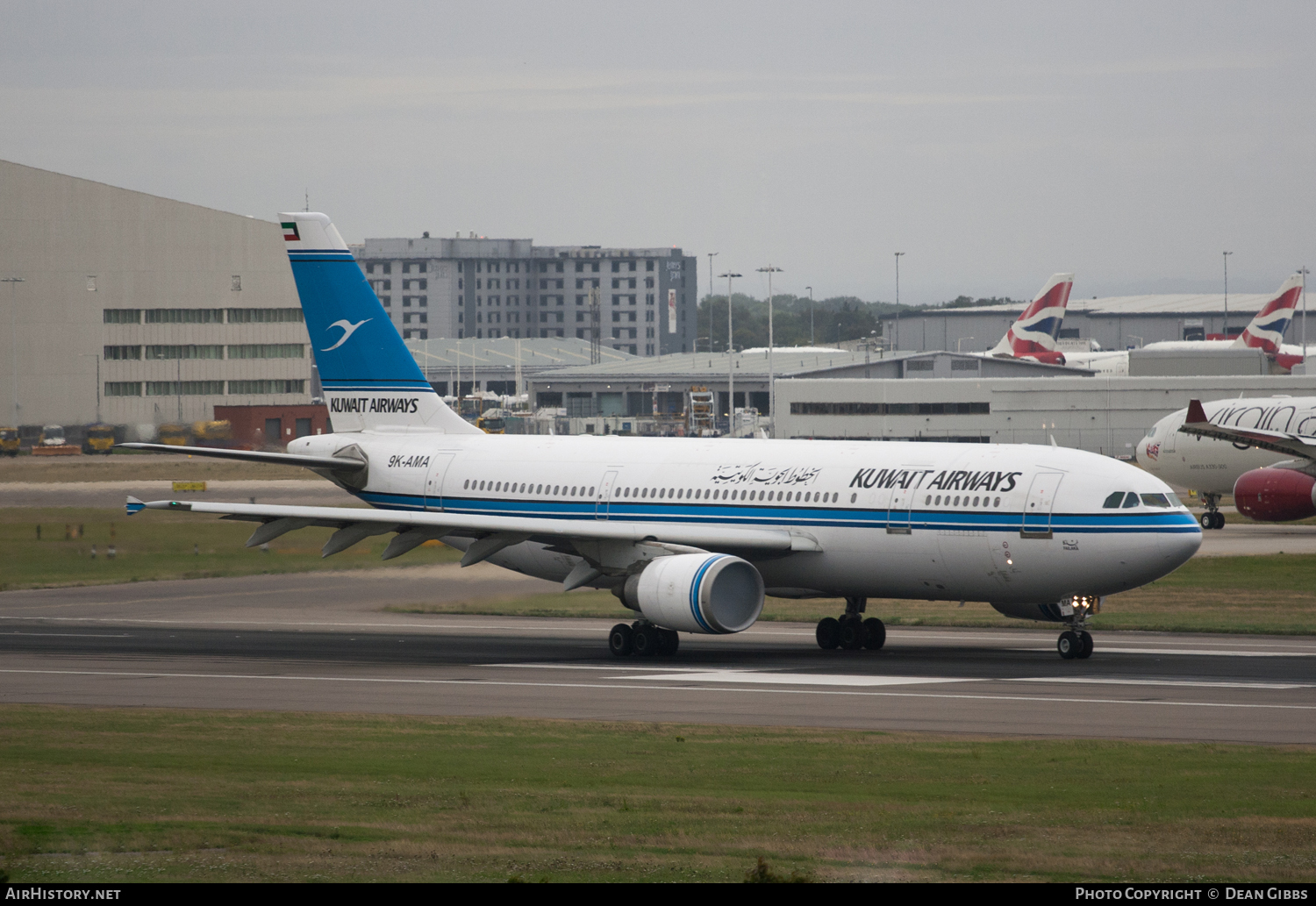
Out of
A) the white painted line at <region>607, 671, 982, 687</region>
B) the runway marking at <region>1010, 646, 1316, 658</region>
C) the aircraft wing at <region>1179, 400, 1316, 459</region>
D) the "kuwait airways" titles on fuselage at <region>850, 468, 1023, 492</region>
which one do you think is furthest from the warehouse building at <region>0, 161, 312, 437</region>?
the runway marking at <region>1010, 646, 1316, 658</region>

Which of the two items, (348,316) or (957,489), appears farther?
(348,316)

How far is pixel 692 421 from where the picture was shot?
5039 inches

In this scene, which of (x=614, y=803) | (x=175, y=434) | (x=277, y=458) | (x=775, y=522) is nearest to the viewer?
(x=614, y=803)

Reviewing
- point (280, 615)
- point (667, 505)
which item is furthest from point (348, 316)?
point (667, 505)

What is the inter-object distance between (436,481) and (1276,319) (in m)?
110

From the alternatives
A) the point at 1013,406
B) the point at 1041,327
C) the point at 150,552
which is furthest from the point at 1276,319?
the point at 150,552

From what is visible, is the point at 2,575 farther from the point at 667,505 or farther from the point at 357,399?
the point at 667,505

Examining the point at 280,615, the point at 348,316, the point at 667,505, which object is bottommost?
the point at 280,615

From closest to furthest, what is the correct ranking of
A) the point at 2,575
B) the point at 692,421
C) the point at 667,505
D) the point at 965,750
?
the point at 965,750
the point at 667,505
the point at 2,575
the point at 692,421

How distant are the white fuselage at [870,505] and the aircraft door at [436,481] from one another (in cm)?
4

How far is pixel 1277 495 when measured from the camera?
6091cm

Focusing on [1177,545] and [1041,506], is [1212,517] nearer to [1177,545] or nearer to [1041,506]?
[1177,545]

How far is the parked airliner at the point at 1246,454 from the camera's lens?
57.6m
